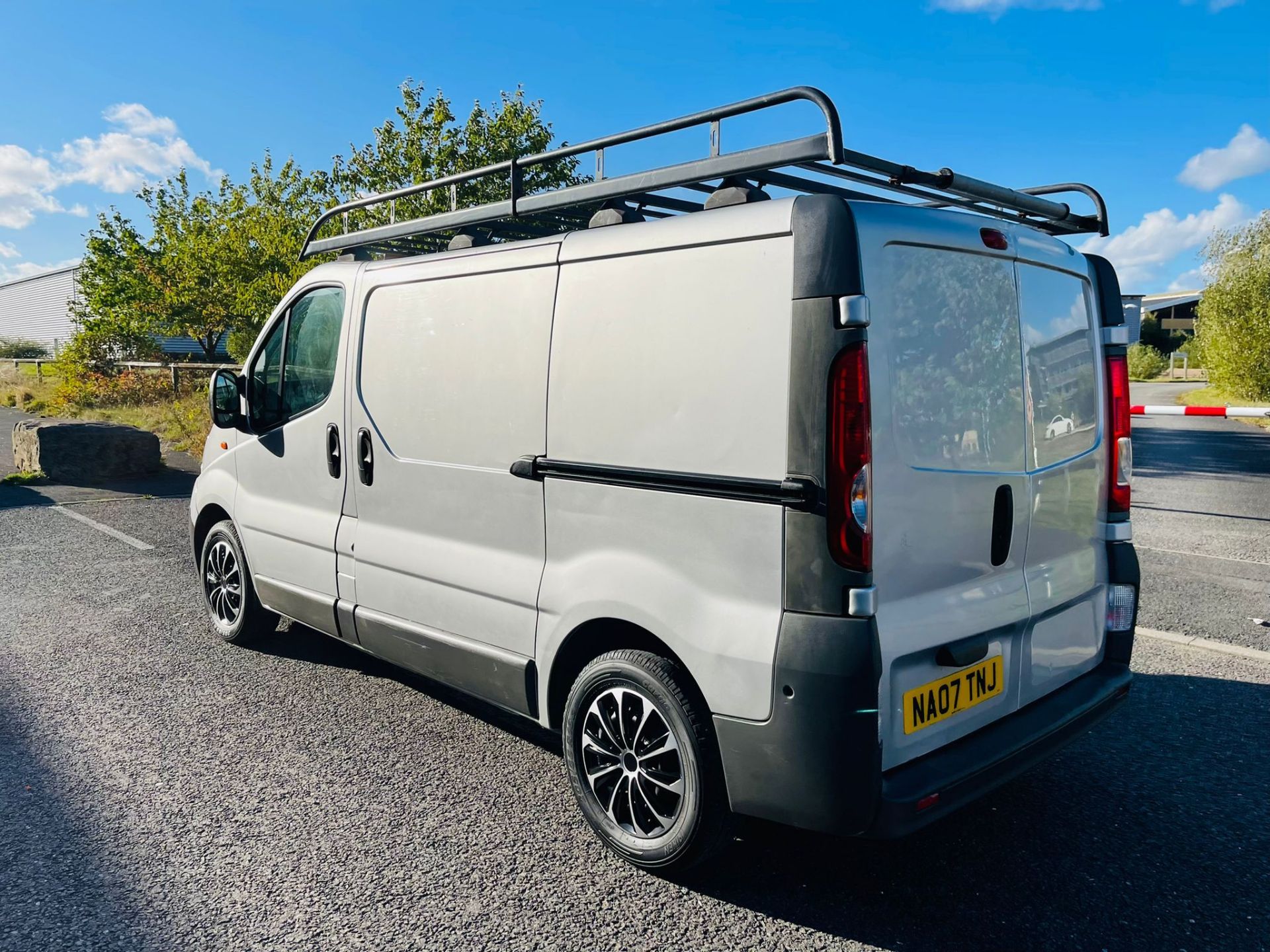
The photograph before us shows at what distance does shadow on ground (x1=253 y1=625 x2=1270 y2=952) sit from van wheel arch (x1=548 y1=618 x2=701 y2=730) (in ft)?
2.23

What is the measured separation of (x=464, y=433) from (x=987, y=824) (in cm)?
236

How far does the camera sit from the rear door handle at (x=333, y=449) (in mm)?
4211

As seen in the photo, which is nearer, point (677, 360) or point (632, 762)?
point (677, 360)

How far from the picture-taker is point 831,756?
2.45 metres

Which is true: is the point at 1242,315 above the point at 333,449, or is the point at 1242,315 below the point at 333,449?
above

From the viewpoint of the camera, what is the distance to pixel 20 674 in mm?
4688

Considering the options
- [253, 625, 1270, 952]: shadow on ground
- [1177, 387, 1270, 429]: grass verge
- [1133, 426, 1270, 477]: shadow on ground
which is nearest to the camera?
[253, 625, 1270, 952]: shadow on ground

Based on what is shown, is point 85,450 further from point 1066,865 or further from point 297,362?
point 1066,865

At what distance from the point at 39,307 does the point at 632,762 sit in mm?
69012

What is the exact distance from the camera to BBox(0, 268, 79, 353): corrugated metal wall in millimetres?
55719

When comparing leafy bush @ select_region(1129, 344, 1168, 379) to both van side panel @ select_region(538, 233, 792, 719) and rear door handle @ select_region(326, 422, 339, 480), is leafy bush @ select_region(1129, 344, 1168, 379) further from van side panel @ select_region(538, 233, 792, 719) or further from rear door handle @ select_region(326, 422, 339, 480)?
van side panel @ select_region(538, 233, 792, 719)

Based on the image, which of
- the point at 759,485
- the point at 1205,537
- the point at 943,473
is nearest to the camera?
the point at 759,485

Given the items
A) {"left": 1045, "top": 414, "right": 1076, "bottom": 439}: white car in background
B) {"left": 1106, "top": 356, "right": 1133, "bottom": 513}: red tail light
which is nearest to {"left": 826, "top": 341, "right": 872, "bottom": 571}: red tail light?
{"left": 1045, "top": 414, "right": 1076, "bottom": 439}: white car in background

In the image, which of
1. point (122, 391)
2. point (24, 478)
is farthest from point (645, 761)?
point (122, 391)
